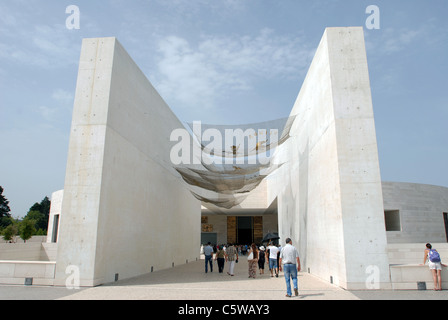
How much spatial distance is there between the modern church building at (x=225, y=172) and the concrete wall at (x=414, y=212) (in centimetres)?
740

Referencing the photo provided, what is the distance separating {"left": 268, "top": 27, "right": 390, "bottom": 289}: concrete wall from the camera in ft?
23.8

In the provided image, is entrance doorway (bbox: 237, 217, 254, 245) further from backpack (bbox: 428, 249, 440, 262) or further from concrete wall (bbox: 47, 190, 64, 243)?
backpack (bbox: 428, 249, 440, 262)

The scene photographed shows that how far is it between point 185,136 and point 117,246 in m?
8.77

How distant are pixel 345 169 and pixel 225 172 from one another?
5.82 metres

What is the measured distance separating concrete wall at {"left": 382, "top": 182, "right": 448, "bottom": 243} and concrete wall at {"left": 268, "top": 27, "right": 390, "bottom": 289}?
493 inches

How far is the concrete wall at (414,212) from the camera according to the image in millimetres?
20188

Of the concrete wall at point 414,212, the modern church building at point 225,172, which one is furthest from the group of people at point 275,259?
the concrete wall at point 414,212

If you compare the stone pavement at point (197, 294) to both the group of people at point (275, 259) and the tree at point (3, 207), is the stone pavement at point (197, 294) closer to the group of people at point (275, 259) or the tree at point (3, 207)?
the group of people at point (275, 259)

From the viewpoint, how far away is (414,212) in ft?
67.8

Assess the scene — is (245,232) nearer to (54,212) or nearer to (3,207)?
(54,212)

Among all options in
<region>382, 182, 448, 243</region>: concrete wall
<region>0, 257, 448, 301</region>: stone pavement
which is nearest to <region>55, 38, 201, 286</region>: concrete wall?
<region>0, 257, 448, 301</region>: stone pavement

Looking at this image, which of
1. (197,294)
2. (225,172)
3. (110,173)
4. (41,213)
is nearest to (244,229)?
(225,172)
